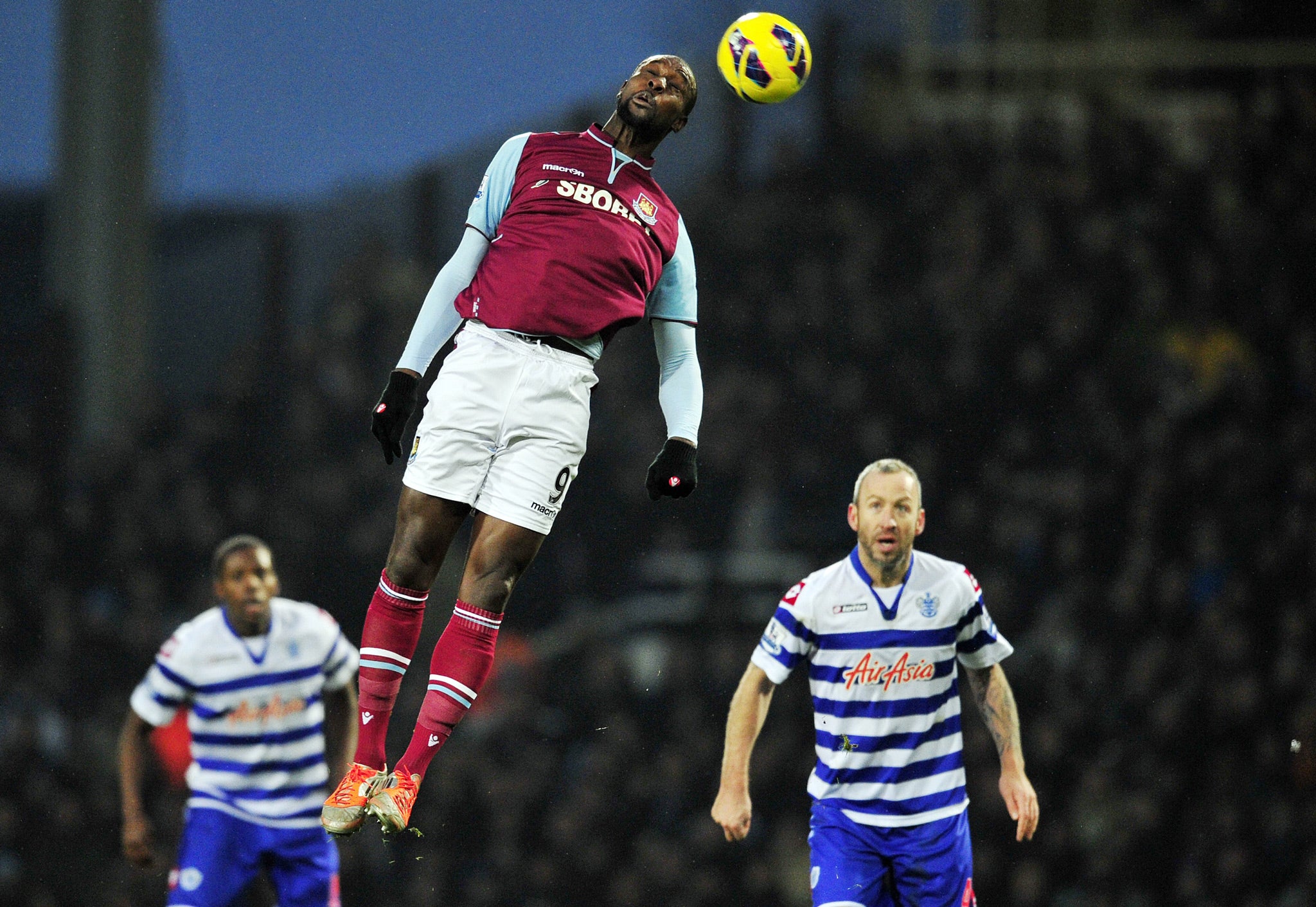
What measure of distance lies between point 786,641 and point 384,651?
5.20 ft

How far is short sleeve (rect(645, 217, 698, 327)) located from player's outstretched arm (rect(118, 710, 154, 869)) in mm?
3541

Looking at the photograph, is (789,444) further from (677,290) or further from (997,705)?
(677,290)

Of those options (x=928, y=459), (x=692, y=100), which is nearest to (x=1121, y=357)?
(x=928, y=459)

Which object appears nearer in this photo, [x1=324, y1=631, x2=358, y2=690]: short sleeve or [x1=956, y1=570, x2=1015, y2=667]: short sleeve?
[x1=956, y1=570, x2=1015, y2=667]: short sleeve

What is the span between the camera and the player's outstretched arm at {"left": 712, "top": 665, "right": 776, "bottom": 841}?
5.13m

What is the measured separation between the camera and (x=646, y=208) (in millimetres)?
4594

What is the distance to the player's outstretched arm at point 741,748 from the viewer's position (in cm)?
513

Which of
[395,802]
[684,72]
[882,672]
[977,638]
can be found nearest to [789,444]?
[977,638]

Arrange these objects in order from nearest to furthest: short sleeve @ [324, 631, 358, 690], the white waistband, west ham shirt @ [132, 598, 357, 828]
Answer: the white waistband, west ham shirt @ [132, 598, 357, 828], short sleeve @ [324, 631, 358, 690]

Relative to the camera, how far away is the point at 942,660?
5.40 meters

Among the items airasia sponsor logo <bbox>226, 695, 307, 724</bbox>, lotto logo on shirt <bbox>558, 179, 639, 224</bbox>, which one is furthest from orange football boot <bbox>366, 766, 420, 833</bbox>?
airasia sponsor logo <bbox>226, 695, 307, 724</bbox>

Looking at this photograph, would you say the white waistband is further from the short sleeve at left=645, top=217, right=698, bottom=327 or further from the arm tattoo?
the arm tattoo

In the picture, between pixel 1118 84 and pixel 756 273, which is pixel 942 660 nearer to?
pixel 756 273

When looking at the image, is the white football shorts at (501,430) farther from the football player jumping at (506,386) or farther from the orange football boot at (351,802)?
the orange football boot at (351,802)
